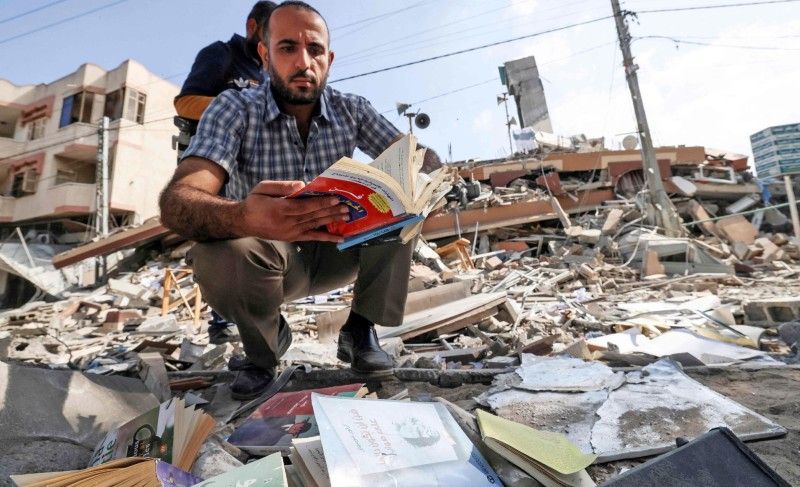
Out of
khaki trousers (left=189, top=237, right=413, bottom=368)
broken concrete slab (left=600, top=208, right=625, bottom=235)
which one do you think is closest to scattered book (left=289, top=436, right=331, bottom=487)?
khaki trousers (left=189, top=237, right=413, bottom=368)

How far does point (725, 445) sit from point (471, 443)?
52 cm

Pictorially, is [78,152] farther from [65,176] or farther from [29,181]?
[29,181]

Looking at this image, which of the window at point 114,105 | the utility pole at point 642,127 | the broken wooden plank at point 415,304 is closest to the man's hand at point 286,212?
the broken wooden plank at point 415,304

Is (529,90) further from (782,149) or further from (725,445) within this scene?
(725,445)

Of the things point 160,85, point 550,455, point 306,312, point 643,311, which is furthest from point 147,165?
point 550,455

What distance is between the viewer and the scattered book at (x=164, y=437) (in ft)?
3.57

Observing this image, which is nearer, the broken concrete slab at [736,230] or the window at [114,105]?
the broken concrete slab at [736,230]

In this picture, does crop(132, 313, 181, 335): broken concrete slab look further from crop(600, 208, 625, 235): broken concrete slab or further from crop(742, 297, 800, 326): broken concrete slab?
crop(600, 208, 625, 235): broken concrete slab

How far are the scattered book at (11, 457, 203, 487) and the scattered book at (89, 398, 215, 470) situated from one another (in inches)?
6.7

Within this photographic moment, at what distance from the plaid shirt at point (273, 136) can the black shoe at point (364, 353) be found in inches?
32.3

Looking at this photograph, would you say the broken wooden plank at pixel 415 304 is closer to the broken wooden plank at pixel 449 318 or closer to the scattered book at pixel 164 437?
the broken wooden plank at pixel 449 318

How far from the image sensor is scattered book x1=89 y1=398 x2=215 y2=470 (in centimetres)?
109

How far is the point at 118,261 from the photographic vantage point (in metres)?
13.7

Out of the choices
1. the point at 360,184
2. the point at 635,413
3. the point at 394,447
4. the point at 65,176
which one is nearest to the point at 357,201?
the point at 360,184
